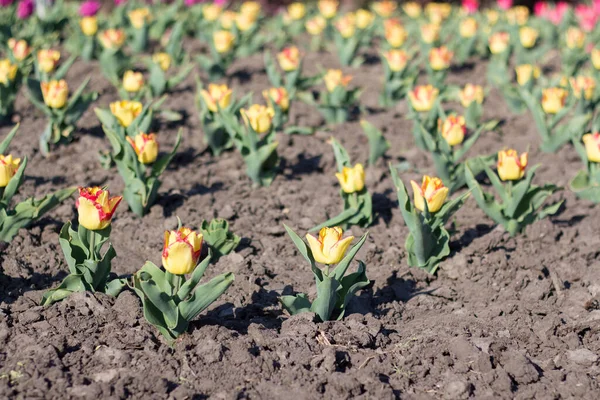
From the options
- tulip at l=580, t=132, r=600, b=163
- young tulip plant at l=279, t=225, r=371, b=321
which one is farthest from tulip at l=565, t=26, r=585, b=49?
young tulip plant at l=279, t=225, r=371, b=321

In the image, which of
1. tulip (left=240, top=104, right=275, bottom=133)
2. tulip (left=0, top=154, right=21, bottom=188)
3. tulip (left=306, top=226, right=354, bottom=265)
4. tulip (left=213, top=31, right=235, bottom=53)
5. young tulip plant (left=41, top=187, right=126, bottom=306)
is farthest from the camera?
tulip (left=213, top=31, right=235, bottom=53)

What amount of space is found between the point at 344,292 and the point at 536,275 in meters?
0.92

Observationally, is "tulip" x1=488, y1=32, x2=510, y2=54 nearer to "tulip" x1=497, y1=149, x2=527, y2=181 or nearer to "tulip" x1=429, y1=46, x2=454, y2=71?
"tulip" x1=429, y1=46, x2=454, y2=71

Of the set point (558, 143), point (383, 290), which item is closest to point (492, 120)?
point (558, 143)

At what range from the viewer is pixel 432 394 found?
8.37 ft

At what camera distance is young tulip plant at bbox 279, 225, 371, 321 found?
2.68m

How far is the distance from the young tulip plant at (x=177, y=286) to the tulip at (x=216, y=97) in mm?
1672

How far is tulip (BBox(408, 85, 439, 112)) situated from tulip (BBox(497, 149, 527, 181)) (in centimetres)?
102

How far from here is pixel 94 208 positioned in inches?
107

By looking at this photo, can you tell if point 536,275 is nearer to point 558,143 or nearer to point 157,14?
point 558,143

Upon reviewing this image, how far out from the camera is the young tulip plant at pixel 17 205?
313 cm

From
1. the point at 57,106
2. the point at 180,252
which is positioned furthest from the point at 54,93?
the point at 180,252

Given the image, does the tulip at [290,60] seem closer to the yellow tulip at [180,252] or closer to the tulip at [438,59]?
the tulip at [438,59]

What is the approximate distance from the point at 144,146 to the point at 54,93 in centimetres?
83
